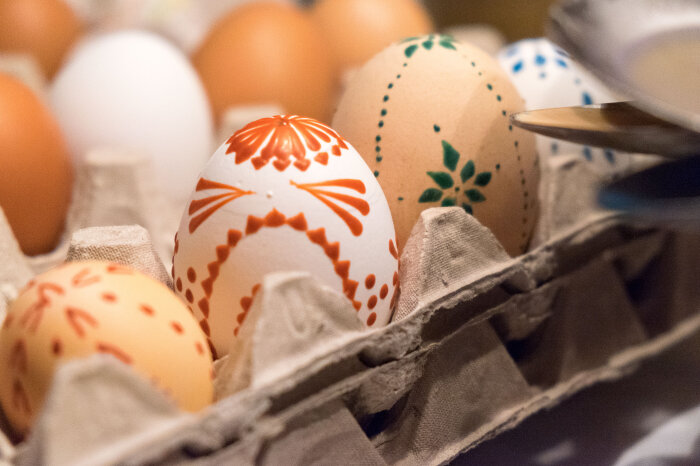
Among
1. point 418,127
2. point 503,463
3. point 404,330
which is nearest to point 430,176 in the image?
point 418,127

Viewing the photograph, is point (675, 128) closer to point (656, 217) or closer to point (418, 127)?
point (656, 217)

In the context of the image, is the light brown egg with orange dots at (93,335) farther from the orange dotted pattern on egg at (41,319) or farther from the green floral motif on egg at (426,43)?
the green floral motif on egg at (426,43)

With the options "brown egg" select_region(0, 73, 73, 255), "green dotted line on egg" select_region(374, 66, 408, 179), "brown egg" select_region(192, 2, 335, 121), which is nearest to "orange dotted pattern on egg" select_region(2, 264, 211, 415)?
"green dotted line on egg" select_region(374, 66, 408, 179)

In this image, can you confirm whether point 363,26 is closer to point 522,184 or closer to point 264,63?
point 264,63

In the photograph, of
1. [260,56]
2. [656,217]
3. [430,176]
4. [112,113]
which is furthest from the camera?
[260,56]

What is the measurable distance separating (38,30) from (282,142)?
3.15ft

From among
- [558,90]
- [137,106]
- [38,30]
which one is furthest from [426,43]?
[38,30]

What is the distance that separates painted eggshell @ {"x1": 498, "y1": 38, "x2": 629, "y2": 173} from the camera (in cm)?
113

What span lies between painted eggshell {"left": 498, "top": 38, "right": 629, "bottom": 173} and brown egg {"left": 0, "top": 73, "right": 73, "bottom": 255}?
0.71m

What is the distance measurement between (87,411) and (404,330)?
0.34 m

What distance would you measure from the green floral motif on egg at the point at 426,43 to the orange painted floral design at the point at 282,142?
0.69 ft

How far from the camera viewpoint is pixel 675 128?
2.59 feet

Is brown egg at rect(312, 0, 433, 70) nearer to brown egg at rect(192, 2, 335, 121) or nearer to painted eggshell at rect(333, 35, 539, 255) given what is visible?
brown egg at rect(192, 2, 335, 121)

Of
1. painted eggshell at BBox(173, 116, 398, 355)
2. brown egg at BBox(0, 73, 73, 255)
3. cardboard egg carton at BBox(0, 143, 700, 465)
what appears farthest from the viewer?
brown egg at BBox(0, 73, 73, 255)
